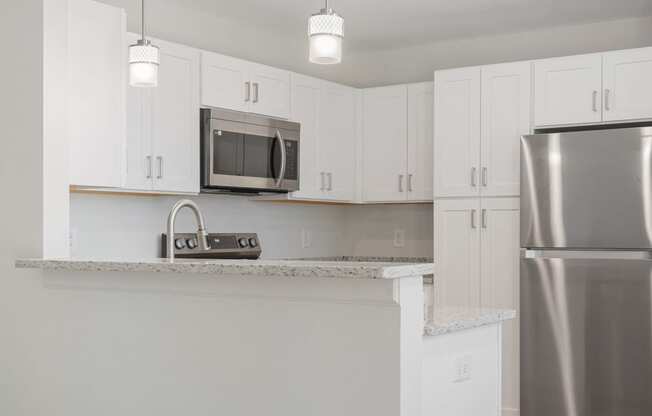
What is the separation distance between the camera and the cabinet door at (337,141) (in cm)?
527

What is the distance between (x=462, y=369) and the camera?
2.49m

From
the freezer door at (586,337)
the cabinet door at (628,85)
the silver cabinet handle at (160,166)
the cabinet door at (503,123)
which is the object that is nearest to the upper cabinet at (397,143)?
the cabinet door at (503,123)

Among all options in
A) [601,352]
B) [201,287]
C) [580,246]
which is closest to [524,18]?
[580,246]

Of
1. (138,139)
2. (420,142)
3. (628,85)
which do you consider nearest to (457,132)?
(420,142)

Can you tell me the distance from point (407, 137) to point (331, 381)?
338cm

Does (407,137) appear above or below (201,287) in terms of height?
above

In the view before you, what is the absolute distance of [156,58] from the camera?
323 cm

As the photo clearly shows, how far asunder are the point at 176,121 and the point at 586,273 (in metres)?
2.28

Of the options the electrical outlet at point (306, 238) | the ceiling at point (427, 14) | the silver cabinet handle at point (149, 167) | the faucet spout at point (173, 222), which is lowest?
Result: the electrical outlet at point (306, 238)

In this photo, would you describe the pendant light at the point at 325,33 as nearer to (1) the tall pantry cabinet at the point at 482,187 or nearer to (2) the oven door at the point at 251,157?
(2) the oven door at the point at 251,157

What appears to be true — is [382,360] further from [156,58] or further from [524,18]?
[524,18]

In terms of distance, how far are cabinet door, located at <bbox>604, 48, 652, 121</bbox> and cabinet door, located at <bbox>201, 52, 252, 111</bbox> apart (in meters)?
1.97

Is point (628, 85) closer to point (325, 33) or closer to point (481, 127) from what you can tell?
point (481, 127)

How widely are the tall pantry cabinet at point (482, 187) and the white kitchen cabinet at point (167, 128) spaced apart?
1527 mm
